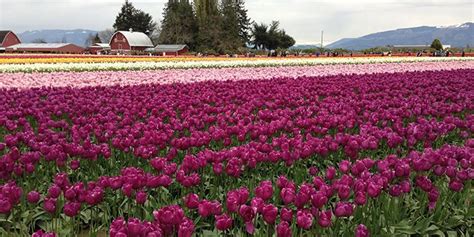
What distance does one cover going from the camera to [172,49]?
6288 cm

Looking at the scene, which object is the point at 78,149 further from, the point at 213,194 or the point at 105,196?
the point at 213,194

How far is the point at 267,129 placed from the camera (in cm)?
566

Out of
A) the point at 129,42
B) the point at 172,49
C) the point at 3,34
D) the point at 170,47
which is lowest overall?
the point at 172,49

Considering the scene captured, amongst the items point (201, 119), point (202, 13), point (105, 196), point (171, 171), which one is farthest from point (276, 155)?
point (202, 13)

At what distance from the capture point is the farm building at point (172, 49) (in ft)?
204

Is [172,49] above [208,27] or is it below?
below

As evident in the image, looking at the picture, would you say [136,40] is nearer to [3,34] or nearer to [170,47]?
[170,47]

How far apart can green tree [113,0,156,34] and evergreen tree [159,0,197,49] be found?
2542 centimetres

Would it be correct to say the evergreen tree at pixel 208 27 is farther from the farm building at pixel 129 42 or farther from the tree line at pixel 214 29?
the farm building at pixel 129 42

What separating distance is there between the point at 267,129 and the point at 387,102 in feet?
13.0

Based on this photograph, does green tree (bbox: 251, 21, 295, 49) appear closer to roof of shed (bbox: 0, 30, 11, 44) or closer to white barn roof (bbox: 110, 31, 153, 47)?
white barn roof (bbox: 110, 31, 153, 47)

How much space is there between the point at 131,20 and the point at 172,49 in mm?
32361

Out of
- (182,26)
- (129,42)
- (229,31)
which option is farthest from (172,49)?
(129,42)

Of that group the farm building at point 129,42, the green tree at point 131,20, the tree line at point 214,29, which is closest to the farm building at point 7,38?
the green tree at point 131,20
